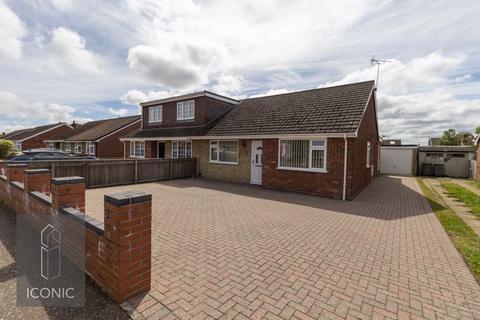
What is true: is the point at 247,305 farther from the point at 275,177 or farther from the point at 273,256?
the point at 275,177

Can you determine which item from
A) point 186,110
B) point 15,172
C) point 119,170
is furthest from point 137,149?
point 15,172

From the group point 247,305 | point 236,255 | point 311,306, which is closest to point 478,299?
point 311,306

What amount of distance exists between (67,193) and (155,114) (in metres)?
17.1

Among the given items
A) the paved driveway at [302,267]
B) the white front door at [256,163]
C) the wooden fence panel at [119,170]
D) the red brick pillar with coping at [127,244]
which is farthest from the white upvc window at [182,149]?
the red brick pillar with coping at [127,244]

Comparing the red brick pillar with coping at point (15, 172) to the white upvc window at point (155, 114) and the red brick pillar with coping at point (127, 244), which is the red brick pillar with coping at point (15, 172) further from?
the white upvc window at point (155, 114)

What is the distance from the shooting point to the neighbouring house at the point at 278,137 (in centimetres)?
1017

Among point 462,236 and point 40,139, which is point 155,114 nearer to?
point 462,236

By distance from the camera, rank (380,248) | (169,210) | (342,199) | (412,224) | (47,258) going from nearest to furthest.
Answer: (47,258), (380,248), (412,224), (169,210), (342,199)

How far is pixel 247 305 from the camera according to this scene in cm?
295

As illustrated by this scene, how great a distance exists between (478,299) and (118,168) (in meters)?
13.0

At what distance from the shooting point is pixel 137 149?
67.4ft

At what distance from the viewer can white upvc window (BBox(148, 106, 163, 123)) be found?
19.6m

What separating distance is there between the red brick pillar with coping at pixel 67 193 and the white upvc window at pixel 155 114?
16.4 m

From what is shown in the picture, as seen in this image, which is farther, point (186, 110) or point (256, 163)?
point (186, 110)
